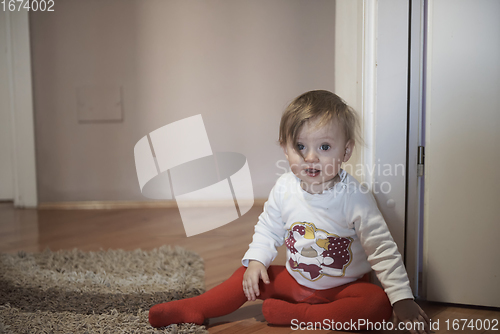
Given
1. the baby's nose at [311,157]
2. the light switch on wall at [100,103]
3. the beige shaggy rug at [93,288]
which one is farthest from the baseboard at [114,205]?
the baby's nose at [311,157]

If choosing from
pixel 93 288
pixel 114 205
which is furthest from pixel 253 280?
pixel 114 205

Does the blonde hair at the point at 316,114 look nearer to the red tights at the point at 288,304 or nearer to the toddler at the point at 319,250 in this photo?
the toddler at the point at 319,250

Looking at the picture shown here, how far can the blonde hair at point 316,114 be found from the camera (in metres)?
0.71

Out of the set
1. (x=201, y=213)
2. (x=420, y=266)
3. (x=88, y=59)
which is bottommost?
(x=201, y=213)

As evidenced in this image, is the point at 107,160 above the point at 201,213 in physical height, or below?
above

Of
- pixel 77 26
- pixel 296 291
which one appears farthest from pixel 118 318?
pixel 77 26

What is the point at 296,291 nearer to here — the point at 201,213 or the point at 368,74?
the point at 368,74

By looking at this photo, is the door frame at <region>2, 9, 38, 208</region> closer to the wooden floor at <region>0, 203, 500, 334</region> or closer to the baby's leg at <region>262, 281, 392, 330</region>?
the wooden floor at <region>0, 203, 500, 334</region>

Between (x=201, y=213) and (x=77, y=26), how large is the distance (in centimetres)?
113

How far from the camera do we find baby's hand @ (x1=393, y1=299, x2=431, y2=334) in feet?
2.06

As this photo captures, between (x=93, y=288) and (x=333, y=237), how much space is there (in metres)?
0.54

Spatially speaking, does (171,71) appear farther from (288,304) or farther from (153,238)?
(288,304)

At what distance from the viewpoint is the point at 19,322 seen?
0.72 metres

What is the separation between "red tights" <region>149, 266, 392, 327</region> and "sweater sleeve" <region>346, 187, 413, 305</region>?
37 mm
